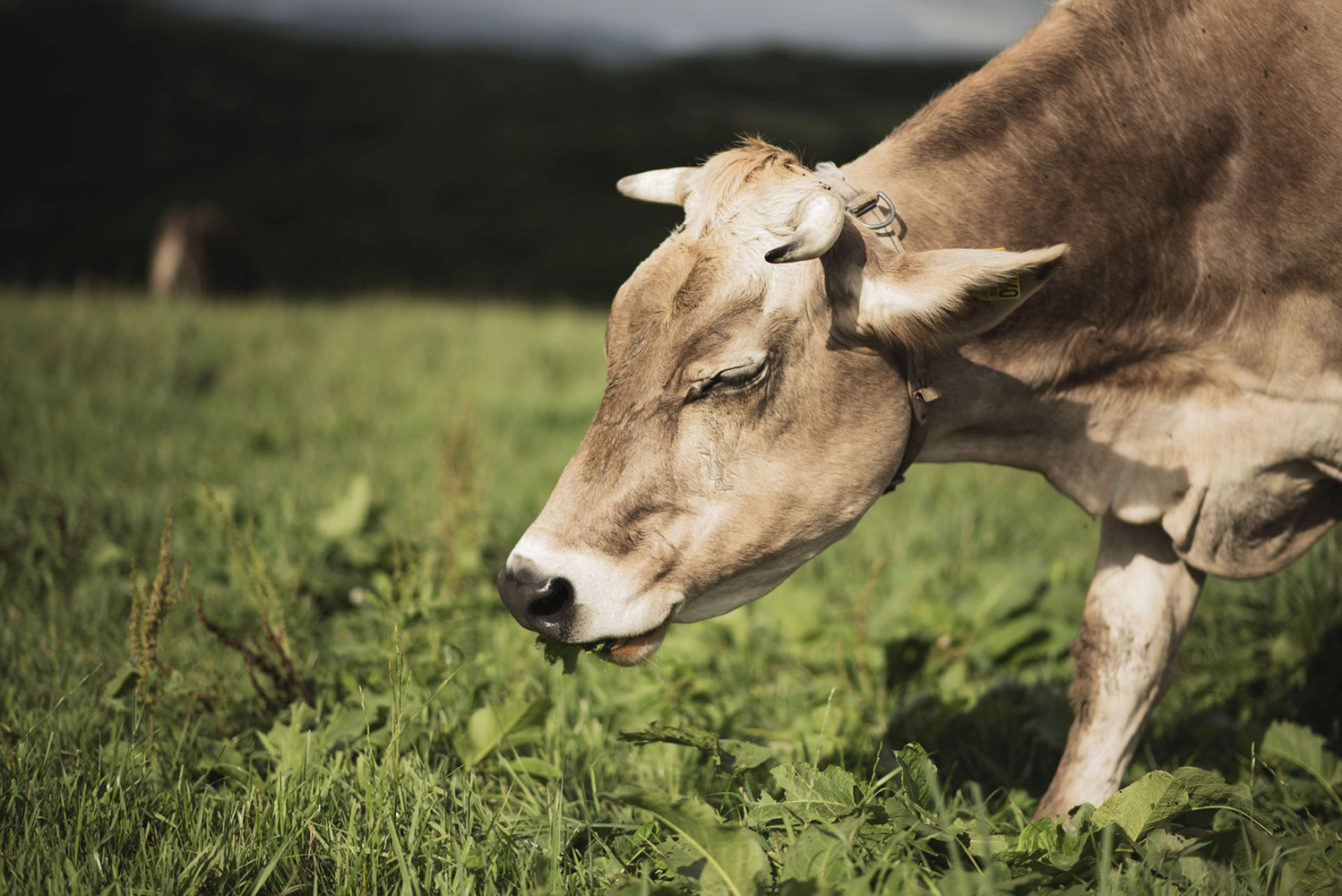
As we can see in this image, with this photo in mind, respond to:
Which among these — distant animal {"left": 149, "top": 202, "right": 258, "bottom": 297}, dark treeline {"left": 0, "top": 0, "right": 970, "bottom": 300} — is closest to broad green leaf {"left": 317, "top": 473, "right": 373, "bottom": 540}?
distant animal {"left": 149, "top": 202, "right": 258, "bottom": 297}

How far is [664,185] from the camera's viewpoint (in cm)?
256

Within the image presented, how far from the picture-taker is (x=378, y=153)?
20.0 m

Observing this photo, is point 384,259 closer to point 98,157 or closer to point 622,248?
point 622,248

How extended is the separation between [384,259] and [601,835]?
15.2 m

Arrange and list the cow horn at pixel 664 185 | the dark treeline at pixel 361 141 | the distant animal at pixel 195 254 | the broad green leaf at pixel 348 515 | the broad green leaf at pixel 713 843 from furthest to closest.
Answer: the dark treeline at pixel 361 141, the distant animal at pixel 195 254, the broad green leaf at pixel 348 515, the cow horn at pixel 664 185, the broad green leaf at pixel 713 843

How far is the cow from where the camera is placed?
2229 mm

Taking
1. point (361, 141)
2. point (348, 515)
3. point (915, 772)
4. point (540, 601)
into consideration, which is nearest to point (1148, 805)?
point (915, 772)

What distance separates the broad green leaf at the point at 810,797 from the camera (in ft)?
6.77

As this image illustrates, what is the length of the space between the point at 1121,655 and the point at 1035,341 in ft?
A: 3.04

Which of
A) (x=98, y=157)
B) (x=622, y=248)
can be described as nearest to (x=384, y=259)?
(x=622, y=248)

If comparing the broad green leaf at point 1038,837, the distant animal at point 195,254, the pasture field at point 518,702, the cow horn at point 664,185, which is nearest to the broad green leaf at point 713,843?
the pasture field at point 518,702

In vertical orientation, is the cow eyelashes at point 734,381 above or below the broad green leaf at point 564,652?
above

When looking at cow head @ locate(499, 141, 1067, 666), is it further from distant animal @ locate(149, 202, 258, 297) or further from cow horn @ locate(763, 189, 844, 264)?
distant animal @ locate(149, 202, 258, 297)

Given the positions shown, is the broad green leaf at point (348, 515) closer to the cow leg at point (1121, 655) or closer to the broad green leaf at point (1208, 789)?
the cow leg at point (1121, 655)
